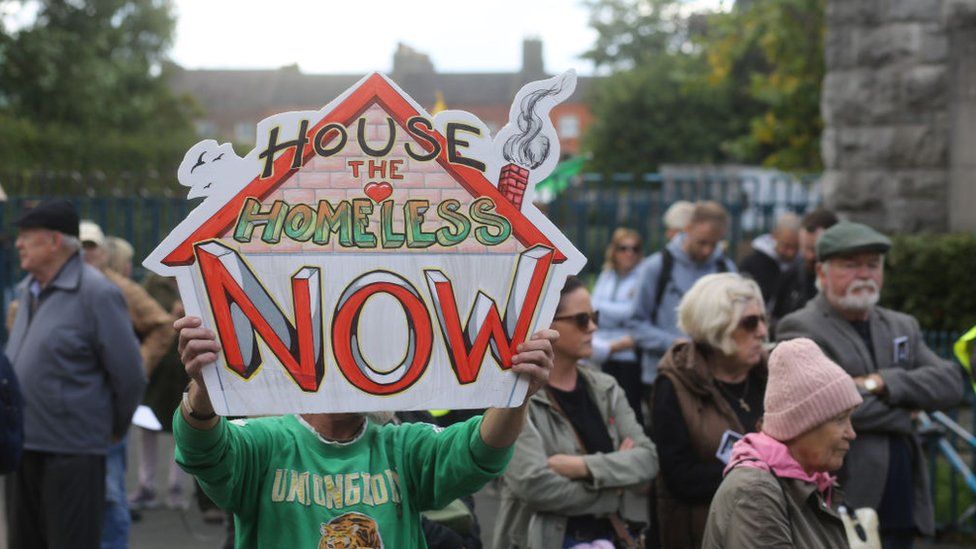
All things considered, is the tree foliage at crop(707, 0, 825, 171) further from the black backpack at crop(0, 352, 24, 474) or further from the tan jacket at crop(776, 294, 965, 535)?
the black backpack at crop(0, 352, 24, 474)

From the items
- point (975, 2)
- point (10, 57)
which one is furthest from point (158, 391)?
point (10, 57)

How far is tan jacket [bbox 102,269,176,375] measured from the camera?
770 centimetres

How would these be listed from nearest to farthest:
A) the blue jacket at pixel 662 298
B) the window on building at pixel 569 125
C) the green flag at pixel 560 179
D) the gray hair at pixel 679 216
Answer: the blue jacket at pixel 662 298, the gray hair at pixel 679 216, the green flag at pixel 560 179, the window on building at pixel 569 125

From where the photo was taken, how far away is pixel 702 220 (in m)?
7.48

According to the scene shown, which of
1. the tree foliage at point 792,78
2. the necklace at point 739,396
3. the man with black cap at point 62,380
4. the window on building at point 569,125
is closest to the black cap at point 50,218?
the man with black cap at point 62,380

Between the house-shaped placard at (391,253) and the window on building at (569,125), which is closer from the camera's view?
the house-shaped placard at (391,253)

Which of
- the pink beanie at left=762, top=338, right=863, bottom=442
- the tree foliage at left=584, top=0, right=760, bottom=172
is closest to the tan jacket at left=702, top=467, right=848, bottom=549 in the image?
the pink beanie at left=762, top=338, right=863, bottom=442

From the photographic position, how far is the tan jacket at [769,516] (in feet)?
11.3

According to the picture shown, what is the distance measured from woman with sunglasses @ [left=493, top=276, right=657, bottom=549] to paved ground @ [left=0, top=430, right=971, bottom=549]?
2.92 m

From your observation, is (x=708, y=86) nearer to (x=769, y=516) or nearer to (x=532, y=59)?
(x=769, y=516)

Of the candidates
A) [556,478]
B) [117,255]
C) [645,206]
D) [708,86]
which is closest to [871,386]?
[556,478]

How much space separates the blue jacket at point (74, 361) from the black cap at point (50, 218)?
0.50 ft

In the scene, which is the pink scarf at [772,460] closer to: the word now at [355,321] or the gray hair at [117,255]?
the word now at [355,321]

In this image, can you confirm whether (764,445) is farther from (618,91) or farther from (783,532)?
(618,91)
